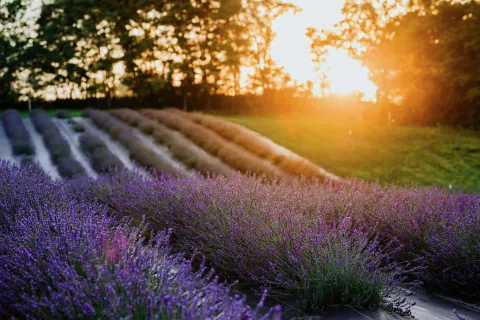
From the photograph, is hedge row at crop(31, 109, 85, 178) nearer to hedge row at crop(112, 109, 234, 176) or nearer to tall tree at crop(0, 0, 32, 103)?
hedge row at crop(112, 109, 234, 176)

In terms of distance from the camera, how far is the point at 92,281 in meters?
2.09

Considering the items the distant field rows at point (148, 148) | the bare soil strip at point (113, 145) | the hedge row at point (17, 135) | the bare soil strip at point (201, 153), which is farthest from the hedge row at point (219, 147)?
the hedge row at point (17, 135)

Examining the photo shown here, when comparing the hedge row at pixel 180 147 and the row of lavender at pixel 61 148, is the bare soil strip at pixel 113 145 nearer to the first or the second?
the row of lavender at pixel 61 148

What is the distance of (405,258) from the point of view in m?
3.91

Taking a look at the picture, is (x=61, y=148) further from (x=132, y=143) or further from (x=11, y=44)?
(x=11, y=44)

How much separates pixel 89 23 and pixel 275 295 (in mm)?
27851

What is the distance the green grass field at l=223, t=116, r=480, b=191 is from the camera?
38.2 feet

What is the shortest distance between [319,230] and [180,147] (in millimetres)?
9301

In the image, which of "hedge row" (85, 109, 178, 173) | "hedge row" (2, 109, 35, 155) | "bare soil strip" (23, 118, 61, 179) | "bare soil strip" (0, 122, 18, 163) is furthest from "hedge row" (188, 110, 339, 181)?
"bare soil strip" (0, 122, 18, 163)

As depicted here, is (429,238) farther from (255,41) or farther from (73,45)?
(73,45)

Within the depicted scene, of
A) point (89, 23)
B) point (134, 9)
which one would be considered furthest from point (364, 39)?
point (89, 23)

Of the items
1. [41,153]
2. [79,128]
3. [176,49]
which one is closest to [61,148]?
[41,153]

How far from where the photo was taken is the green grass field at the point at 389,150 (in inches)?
459

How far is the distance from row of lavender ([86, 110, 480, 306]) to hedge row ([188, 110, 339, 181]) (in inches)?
189
